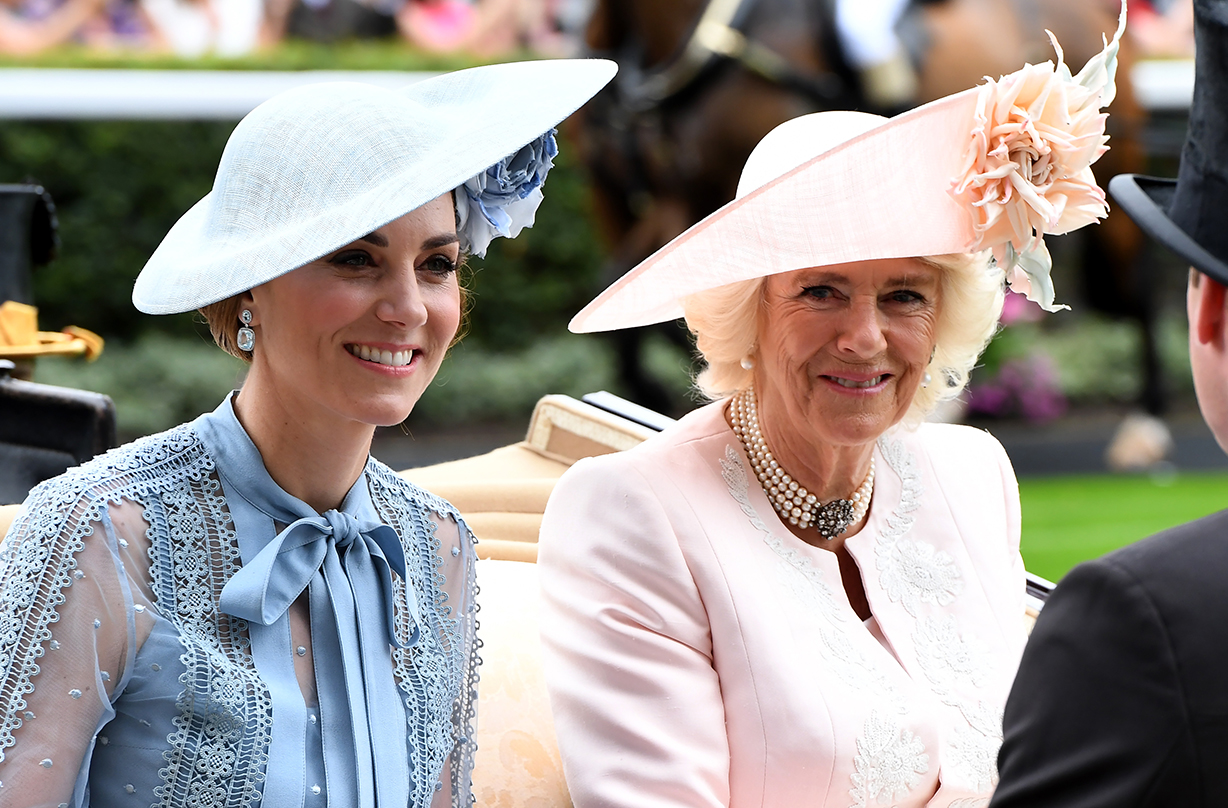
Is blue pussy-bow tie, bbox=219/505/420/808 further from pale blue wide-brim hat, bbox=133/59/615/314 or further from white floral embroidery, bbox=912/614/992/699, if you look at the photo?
white floral embroidery, bbox=912/614/992/699

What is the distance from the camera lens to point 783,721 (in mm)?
1860

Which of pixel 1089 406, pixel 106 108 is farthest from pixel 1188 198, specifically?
pixel 1089 406

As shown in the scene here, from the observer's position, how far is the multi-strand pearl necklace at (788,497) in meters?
2.12

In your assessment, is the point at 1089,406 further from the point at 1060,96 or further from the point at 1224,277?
the point at 1224,277

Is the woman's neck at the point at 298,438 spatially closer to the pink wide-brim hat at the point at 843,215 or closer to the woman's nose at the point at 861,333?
the pink wide-brim hat at the point at 843,215

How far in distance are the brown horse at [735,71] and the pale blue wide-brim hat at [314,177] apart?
5416 mm

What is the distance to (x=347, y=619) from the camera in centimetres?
158

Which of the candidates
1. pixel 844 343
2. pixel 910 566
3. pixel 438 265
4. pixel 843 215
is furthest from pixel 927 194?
pixel 438 265

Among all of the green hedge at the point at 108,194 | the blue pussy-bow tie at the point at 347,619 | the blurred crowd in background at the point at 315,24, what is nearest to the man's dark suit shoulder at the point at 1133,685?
the blue pussy-bow tie at the point at 347,619

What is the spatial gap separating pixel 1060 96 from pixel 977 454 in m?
0.66

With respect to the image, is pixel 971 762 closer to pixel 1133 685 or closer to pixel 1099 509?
pixel 1133 685

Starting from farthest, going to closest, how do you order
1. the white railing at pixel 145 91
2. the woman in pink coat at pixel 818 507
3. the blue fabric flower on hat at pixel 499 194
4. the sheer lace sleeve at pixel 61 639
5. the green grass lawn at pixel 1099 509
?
1. the white railing at pixel 145 91
2. the green grass lawn at pixel 1099 509
3. the woman in pink coat at pixel 818 507
4. the blue fabric flower on hat at pixel 499 194
5. the sheer lace sleeve at pixel 61 639

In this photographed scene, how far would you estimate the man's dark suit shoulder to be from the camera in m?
1.00

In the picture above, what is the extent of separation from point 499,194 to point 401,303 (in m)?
0.27
